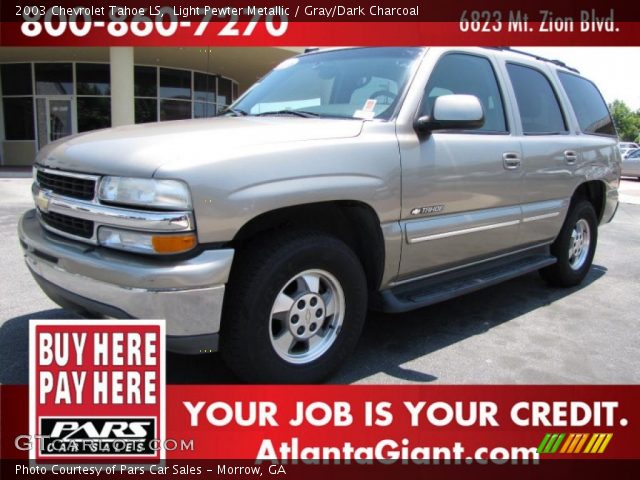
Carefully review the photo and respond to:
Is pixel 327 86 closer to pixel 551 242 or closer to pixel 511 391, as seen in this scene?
pixel 511 391

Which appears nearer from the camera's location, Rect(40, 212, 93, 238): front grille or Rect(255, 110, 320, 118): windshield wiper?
Rect(40, 212, 93, 238): front grille

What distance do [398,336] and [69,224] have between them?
2206 mm

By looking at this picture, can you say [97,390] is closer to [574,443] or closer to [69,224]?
[69,224]

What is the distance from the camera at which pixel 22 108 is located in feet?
59.9

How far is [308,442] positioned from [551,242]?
10.6 feet

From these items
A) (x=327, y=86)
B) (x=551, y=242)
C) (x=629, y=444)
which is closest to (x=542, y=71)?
(x=551, y=242)

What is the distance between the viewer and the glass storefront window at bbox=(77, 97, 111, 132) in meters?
17.8

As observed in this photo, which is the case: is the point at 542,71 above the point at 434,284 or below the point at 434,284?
above

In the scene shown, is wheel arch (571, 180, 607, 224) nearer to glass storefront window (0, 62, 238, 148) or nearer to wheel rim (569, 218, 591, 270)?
wheel rim (569, 218, 591, 270)

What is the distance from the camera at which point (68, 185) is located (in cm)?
274

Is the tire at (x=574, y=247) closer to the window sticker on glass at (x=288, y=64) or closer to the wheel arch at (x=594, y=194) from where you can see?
the wheel arch at (x=594, y=194)

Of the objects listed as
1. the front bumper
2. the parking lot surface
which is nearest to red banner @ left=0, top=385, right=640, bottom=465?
the parking lot surface

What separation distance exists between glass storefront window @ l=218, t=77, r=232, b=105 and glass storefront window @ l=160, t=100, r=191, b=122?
1.66 metres

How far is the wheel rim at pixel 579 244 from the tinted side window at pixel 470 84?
67.7 inches
